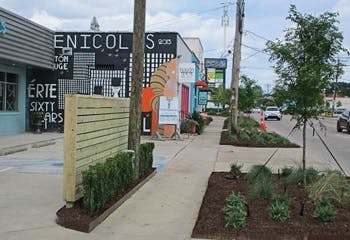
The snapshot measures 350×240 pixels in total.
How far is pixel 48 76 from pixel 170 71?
595 centimetres

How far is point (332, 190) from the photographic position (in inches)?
318

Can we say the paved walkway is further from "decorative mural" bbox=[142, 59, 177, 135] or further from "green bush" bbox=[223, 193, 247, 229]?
"decorative mural" bbox=[142, 59, 177, 135]

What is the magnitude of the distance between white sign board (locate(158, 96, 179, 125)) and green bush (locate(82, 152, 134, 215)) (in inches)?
525

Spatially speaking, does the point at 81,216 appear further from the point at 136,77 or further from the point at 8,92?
the point at 8,92

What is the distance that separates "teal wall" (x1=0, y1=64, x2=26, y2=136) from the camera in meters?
21.8

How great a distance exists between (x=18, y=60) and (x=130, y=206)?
13851mm

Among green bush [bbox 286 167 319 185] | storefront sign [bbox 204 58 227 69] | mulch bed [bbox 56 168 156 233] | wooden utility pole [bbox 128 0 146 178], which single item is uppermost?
storefront sign [bbox 204 58 227 69]

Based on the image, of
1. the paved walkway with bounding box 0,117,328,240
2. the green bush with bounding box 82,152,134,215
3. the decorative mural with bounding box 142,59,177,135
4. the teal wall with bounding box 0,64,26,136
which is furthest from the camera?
the decorative mural with bounding box 142,59,177,135

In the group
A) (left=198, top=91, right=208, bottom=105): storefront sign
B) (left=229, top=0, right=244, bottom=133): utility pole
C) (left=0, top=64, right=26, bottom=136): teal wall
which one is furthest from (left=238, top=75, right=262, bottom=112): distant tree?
(left=0, top=64, right=26, bottom=136): teal wall

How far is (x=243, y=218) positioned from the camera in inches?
264

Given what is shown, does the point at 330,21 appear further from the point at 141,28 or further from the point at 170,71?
the point at 170,71

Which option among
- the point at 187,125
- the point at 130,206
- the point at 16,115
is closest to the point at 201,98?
the point at 187,125

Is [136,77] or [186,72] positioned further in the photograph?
[186,72]

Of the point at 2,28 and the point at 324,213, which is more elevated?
the point at 2,28
